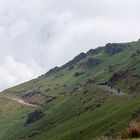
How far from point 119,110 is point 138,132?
158094mm

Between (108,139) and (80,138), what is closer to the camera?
(108,139)

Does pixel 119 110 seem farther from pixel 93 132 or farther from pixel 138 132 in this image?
pixel 138 132

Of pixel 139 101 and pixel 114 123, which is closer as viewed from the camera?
pixel 114 123

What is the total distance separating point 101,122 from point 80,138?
36.2 ft

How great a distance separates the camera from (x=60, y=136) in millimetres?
190250

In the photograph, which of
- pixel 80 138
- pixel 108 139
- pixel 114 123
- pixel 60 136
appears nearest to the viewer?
pixel 108 139

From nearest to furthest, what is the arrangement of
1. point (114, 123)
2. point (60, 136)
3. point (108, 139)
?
point (108, 139) → point (114, 123) → point (60, 136)

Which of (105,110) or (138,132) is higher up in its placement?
(105,110)

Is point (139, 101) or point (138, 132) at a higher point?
point (139, 101)

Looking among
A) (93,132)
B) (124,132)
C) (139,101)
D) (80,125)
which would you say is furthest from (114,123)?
(124,132)

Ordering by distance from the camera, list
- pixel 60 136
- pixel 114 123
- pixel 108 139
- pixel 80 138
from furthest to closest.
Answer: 1. pixel 60 136
2. pixel 80 138
3. pixel 114 123
4. pixel 108 139

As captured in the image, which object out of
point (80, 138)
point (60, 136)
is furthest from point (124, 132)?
point (60, 136)

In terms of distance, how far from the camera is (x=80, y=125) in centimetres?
19400

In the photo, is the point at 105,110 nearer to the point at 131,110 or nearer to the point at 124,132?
the point at 131,110
